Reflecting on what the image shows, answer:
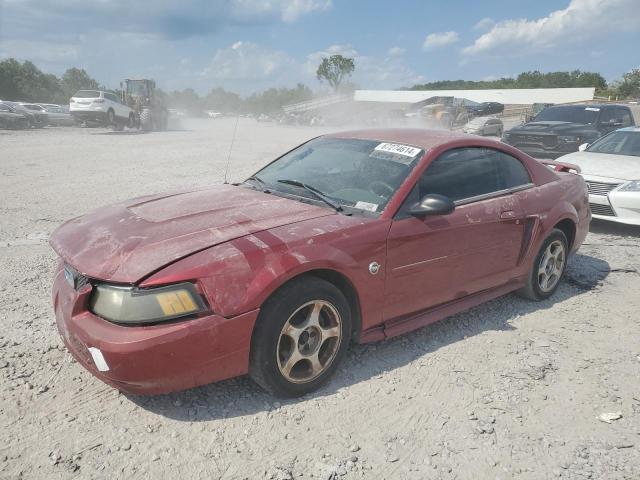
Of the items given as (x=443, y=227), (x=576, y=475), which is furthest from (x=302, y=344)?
(x=576, y=475)

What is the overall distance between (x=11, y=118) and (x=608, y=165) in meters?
26.2

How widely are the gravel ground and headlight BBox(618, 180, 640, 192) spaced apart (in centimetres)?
282

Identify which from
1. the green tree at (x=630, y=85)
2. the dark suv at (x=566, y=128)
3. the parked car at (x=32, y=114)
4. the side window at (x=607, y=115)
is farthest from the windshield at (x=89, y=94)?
the green tree at (x=630, y=85)

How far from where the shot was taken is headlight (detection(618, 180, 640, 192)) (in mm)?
6539

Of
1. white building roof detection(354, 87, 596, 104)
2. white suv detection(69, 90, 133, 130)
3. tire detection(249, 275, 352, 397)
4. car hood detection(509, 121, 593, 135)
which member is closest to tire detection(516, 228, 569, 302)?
tire detection(249, 275, 352, 397)

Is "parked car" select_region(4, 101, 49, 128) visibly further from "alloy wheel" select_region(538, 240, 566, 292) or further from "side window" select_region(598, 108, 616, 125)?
"alloy wheel" select_region(538, 240, 566, 292)

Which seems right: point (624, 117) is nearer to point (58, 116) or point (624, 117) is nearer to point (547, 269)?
point (547, 269)

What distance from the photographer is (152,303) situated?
2.41 metres

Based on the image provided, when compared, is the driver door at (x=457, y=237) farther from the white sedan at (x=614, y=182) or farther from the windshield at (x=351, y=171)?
the white sedan at (x=614, y=182)

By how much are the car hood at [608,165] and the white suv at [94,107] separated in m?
21.7

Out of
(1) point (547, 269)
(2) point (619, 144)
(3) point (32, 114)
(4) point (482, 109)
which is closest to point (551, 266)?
(1) point (547, 269)

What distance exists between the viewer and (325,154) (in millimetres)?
3900

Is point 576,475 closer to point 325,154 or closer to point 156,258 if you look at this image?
point 156,258

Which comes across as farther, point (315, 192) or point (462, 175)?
point (462, 175)
